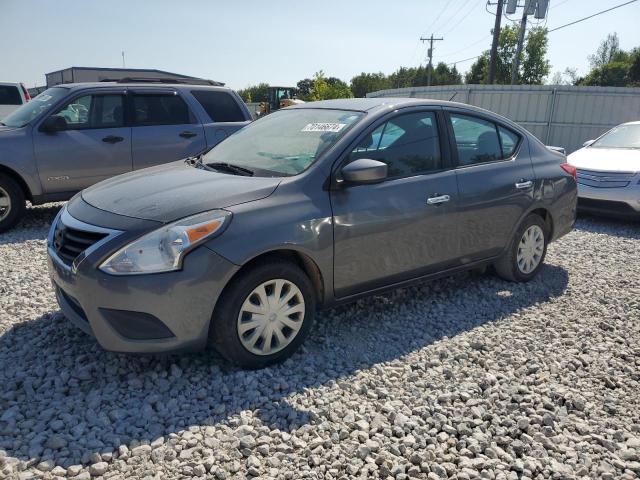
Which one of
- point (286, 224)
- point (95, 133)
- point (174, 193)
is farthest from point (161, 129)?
point (286, 224)

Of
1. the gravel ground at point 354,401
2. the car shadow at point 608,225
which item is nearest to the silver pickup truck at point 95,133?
the gravel ground at point 354,401

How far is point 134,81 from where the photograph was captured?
765 cm

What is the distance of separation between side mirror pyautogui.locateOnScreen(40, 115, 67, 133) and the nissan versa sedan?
332cm

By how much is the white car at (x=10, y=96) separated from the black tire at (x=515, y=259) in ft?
43.7

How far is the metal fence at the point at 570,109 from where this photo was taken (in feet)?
56.6

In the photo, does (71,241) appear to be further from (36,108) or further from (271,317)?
(36,108)

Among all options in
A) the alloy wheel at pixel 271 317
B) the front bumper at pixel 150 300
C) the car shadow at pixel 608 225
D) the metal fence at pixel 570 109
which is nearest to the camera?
the front bumper at pixel 150 300

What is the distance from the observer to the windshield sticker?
12.3 ft

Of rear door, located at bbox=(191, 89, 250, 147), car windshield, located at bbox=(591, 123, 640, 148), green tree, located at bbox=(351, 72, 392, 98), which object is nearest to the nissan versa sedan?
rear door, located at bbox=(191, 89, 250, 147)

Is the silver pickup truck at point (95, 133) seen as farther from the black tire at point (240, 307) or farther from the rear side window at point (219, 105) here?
the black tire at point (240, 307)

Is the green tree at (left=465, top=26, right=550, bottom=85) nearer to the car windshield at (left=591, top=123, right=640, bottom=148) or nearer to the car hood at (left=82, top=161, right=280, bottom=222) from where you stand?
the car windshield at (left=591, top=123, right=640, bottom=148)

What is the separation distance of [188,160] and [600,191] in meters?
6.29

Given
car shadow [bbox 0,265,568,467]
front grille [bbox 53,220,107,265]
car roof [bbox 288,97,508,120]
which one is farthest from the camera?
car roof [bbox 288,97,508,120]

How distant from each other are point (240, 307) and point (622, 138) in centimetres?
847
